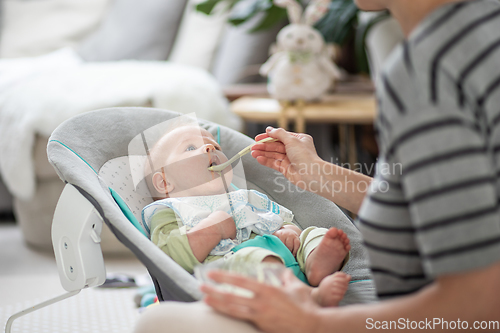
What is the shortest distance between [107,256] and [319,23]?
53.0 inches

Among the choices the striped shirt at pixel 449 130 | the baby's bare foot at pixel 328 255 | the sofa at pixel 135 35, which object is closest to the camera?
the striped shirt at pixel 449 130

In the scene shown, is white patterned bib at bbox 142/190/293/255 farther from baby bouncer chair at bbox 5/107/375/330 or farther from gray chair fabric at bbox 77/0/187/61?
gray chair fabric at bbox 77/0/187/61

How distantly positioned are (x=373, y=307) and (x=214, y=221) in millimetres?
431

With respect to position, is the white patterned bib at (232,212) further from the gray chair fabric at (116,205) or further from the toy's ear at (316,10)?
the toy's ear at (316,10)

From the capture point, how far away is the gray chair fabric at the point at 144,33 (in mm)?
2520

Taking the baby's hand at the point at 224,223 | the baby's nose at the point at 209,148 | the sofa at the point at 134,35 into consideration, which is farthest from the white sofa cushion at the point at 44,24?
the baby's hand at the point at 224,223

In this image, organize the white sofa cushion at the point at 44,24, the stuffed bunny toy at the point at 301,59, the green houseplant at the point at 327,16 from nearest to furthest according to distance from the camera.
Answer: the stuffed bunny toy at the point at 301,59, the green houseplant at the point at 327,16, the white sofa cushion at the point at 44,24

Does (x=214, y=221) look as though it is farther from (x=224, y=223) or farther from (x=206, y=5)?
(x=206, y=5)

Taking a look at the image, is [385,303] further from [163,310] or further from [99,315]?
[99,315]

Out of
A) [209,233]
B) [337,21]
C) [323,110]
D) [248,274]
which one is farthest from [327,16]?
[248,274]

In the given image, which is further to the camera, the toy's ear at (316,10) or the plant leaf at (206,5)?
the plant leaf at (206,5)

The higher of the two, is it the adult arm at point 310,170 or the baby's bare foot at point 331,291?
the adult arm at point 310,170

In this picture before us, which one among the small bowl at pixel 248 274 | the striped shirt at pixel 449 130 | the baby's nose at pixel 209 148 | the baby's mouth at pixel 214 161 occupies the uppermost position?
the striped shirt at pixel 449 130

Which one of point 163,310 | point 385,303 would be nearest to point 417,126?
point 385,303
